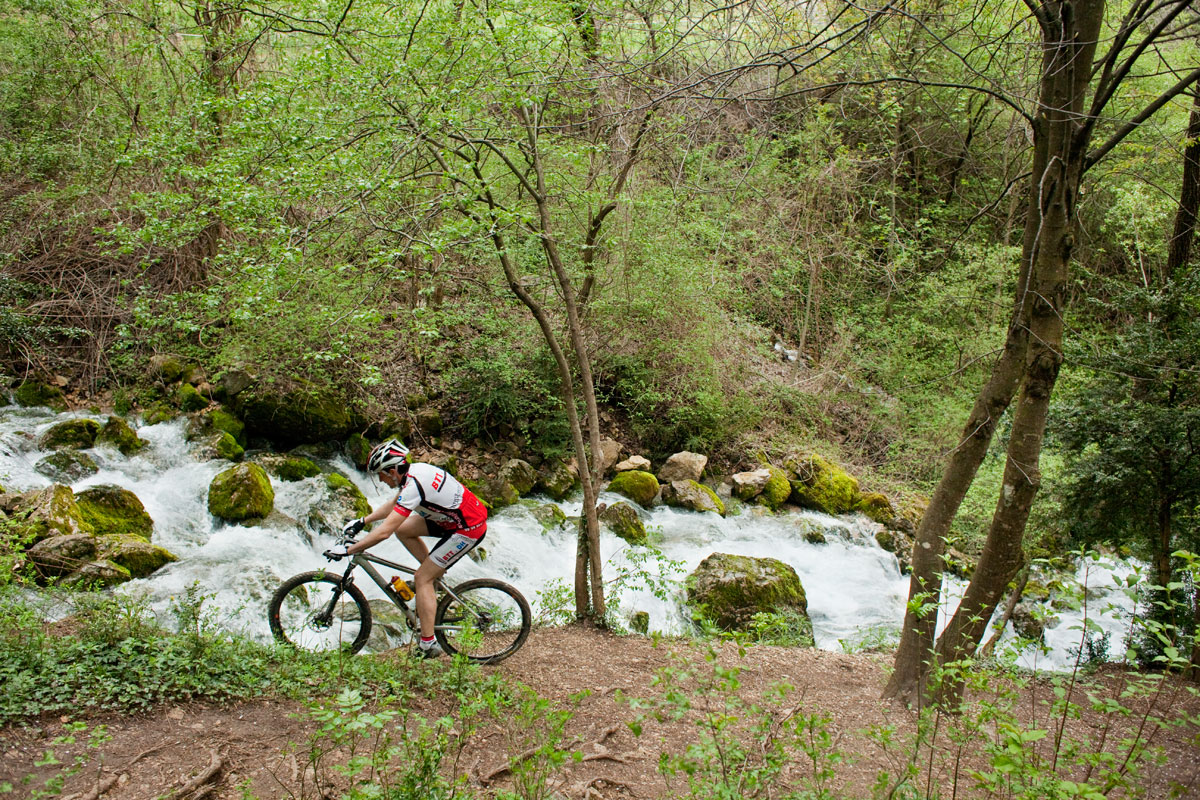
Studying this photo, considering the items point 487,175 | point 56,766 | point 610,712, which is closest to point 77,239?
point 487,175

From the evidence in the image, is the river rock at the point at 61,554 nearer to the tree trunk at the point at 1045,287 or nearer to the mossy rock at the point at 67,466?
the mossy rock at the point at 67,466

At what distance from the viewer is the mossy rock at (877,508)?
11.5 meters

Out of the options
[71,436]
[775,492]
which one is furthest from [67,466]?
[775,492]

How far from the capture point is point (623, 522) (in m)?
9.61

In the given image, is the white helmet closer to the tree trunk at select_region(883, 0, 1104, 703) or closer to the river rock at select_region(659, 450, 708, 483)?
the tree trunk at select_region(883, 0, 1104, 703)

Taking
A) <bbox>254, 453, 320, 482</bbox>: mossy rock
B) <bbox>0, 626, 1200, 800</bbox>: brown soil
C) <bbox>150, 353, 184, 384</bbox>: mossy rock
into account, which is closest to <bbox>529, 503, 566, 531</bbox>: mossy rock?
<bbox>254, 453, 320, 482</bbox>: mossy rock

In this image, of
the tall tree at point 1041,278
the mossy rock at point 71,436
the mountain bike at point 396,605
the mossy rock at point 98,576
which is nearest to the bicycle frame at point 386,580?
the mountain bike at point 396,605

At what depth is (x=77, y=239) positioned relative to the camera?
1037 cm

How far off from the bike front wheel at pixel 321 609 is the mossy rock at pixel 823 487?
26.7 feet

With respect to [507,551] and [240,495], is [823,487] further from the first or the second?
[240,495]

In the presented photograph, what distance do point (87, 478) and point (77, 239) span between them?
4305 mm

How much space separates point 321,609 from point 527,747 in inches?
81.2

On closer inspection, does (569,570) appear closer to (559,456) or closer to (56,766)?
(559,456)

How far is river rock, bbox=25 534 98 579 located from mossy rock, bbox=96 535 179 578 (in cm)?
15
